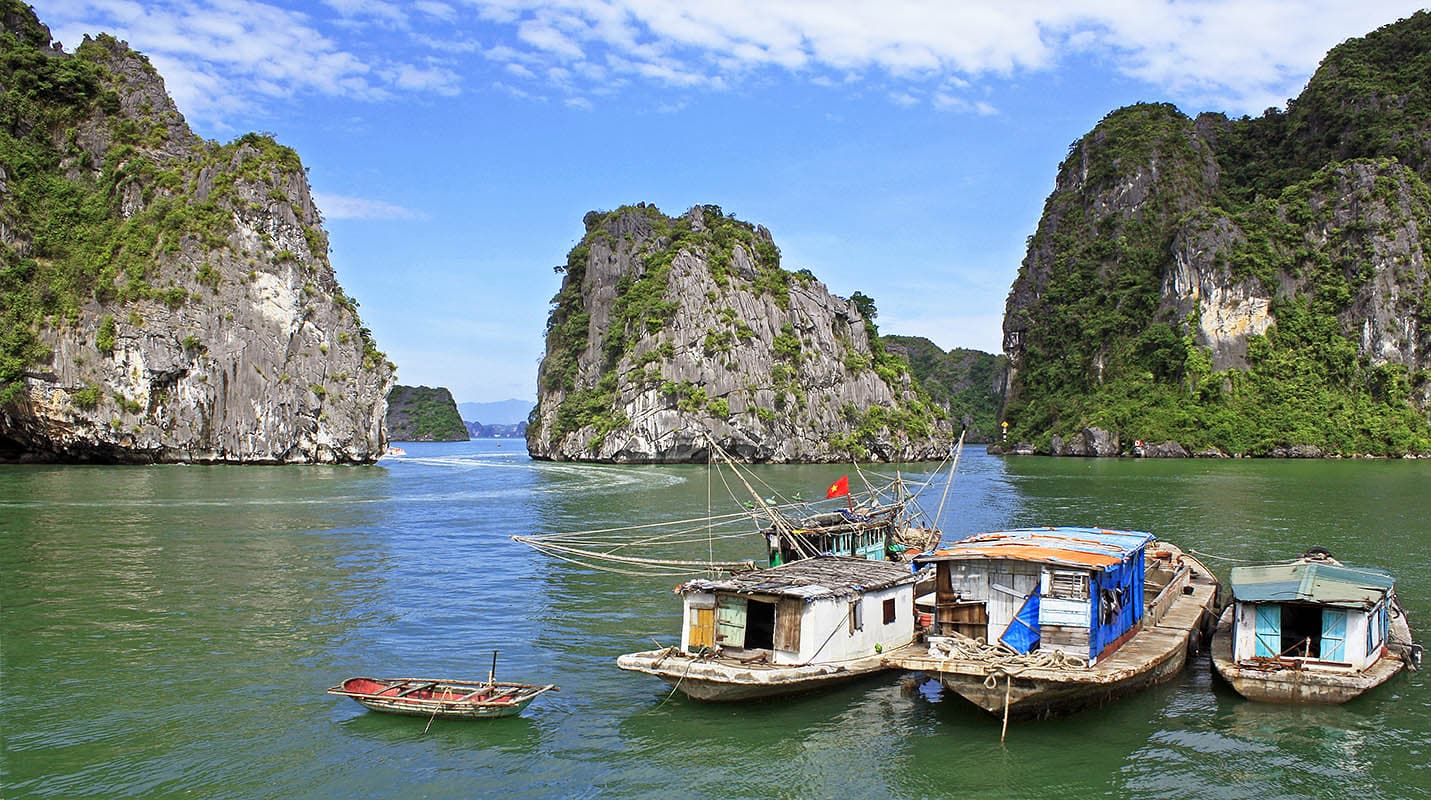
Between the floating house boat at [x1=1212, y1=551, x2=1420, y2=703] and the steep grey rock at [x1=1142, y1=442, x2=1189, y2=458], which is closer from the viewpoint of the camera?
the floating house boat at [x1=1212, y1=551, x2=1420, y2=703]

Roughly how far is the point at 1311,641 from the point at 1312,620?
16.9 inches

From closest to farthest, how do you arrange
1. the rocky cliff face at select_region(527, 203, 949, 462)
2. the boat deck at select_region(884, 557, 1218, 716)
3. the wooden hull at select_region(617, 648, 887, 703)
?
the boat deck at select_region(884, 557, 1218, 716) < the wooden hull at select_region(617, 648, 887, 703) < the rocky cliff face at select_region(527, 203, 949, 462)

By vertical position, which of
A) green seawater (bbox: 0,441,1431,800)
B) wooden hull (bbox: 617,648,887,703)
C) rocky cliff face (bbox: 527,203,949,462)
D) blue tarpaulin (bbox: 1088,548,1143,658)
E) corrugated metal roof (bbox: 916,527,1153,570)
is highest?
rocky cliff face (bbox: 527,203,949,462)

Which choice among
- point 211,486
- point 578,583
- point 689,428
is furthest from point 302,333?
point 578,583

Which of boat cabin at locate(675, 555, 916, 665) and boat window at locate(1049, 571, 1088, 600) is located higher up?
boat window at locate(1049, 571, 1088, 600)

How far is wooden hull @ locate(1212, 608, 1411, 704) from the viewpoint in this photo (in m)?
15.5

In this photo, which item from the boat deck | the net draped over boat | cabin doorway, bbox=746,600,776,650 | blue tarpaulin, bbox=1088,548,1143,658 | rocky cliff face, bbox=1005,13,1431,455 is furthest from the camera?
rocky cliff face, bbox=1005,13,1431,455

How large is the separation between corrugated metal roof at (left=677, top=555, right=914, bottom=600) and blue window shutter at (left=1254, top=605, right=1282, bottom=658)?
617cm

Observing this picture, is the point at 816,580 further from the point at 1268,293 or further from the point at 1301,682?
the point at 1268,293

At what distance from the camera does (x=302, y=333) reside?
79562mm

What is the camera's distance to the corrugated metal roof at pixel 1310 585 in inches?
643

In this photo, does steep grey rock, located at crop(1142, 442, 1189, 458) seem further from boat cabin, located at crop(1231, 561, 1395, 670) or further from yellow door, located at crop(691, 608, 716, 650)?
yellow door, located at crop(691, 608, 716, 650)

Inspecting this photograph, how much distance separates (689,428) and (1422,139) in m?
97.9

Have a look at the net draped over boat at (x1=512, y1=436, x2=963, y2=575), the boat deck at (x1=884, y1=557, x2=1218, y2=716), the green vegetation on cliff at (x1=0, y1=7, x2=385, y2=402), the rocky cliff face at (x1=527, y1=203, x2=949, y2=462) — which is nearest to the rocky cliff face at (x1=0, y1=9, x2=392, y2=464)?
the green vegetation on cliff at (x1=0, y1=7, x2=385, y2=402)
